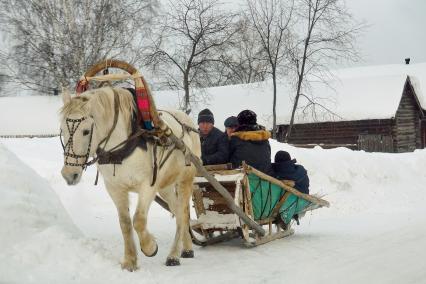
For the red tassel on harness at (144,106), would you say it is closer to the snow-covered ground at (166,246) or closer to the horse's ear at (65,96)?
the horse's ear at (65,96)

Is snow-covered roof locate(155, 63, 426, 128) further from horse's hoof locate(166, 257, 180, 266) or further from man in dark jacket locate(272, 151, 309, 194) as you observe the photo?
horse's hoof locate(166, 257, 180, 266)

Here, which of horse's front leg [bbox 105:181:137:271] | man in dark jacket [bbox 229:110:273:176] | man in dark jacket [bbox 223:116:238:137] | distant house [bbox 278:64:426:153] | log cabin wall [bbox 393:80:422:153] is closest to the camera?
horse's front leg [bbox 105:181:137:271]

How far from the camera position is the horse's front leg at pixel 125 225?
5637 millimetres

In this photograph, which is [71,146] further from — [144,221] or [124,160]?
[144,221]

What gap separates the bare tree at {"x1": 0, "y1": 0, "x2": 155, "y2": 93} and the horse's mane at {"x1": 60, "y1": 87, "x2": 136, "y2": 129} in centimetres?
2554

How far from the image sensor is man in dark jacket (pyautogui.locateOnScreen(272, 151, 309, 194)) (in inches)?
336

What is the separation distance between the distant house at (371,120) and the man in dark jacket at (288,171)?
65.4ft

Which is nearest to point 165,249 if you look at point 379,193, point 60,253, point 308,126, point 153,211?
point 60,253

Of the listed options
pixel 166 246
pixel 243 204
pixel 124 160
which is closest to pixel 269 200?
pixel 243 204

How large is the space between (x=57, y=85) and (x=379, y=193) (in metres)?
24.0

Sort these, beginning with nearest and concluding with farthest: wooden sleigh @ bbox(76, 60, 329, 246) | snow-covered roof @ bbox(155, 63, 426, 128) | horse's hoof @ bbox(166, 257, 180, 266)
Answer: horse's hoof @ bbox(166, 257, 180, 266) < wooden sleigh @ bbox(76, 60, 329, 246) < snow-covered roof @ bbox(155, 63, 426, 128)

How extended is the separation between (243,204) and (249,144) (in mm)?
942

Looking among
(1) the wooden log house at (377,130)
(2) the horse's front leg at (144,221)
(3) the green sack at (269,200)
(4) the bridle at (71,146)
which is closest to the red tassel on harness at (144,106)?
(2) the horse's front leg at (144,221)

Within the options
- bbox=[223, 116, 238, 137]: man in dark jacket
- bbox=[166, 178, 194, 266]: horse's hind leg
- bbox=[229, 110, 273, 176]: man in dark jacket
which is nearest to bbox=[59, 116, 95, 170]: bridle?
bbox=[166, 178, 194, 266]: horse's hind leg
